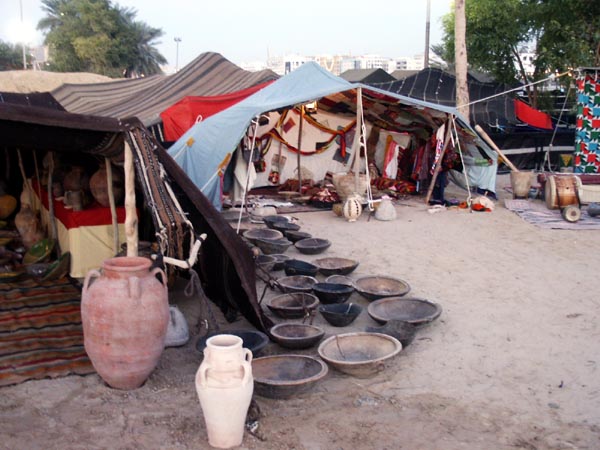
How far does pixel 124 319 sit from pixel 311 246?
153 inches

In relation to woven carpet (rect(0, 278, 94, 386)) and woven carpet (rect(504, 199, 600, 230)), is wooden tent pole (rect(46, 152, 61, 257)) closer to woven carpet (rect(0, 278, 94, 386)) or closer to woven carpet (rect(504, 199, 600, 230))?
woven carpet (rect(0, 278, 94, 386))

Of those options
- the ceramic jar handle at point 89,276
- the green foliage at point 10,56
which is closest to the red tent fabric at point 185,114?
the ceramic jar handle at point 89,276

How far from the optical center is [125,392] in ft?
12.0

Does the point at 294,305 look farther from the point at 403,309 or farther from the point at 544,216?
the point at 544,216

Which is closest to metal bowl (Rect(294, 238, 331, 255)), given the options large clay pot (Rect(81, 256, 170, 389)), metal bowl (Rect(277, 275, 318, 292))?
metal bowl (Rect(277, 275, 318, 292))

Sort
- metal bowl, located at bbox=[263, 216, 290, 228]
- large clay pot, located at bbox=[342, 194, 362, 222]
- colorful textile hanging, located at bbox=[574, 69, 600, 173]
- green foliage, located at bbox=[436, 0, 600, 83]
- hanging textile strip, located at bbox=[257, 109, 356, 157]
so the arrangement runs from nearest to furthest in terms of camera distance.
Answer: metal bowl, located at bbox=[263, 216, 290, 228] < large clay pot, located at bbox=[342, 194, 362, 222] < hanging textile strip, located at bbox=[257, 109, 356, 157] < colorful textile hanging, located at bbox=[574, 69, 600, 173] < green foliage, located at bbox=[436, 0, 600, 83]

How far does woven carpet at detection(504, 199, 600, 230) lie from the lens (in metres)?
8.86

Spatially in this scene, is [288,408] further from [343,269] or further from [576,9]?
[576,9]

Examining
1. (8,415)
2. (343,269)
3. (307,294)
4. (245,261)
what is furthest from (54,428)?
(343,269)

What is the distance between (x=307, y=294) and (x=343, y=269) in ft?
3.65

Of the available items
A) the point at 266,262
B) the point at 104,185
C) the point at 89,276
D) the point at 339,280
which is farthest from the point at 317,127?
the point at 89,276

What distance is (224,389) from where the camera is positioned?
9.63 ft

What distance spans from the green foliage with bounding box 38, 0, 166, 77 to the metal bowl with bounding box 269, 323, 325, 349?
3331cm

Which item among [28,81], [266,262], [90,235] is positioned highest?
[28,81]
